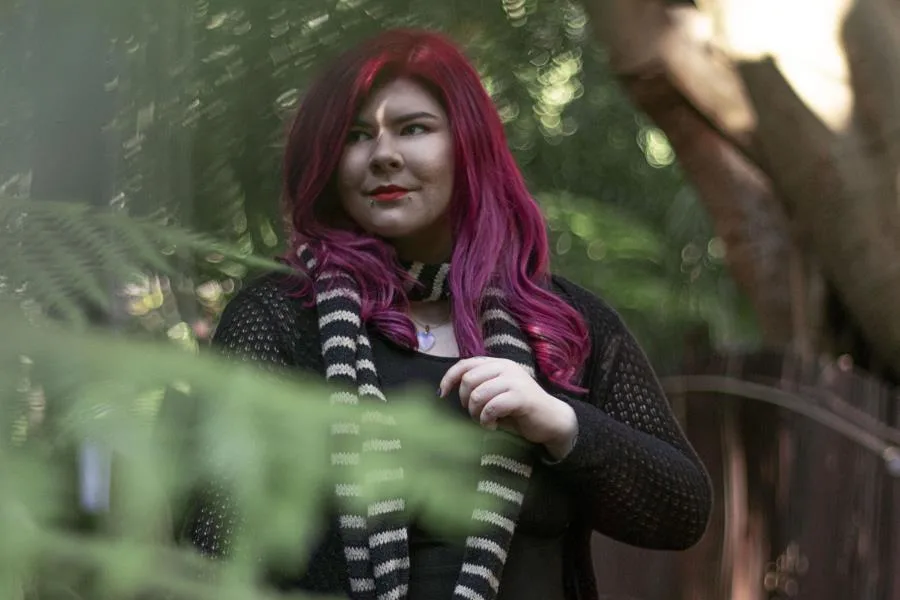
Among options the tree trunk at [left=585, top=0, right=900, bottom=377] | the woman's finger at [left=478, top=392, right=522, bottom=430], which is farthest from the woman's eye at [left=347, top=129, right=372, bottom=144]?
the tree trunk at [left=585, top=0, right=900, bottom=377]

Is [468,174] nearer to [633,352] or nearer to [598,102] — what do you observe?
[633,352]

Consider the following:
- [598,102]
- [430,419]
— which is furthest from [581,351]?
[598,102]

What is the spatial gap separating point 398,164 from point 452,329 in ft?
0.83

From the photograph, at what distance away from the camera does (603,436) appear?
1749mm

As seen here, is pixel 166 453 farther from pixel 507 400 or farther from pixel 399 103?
pixel 399 103

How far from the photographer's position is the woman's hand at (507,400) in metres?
1.52

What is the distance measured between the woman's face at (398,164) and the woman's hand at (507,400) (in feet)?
1.16

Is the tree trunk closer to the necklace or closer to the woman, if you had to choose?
the woman

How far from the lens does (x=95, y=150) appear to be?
32.4 inches

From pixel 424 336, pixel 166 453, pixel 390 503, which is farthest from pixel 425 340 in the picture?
pixel 166 453

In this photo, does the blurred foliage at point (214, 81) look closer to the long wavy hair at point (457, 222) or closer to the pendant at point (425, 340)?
the long wavy hair at point (457, 222)

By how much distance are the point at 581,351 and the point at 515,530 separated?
283 mm

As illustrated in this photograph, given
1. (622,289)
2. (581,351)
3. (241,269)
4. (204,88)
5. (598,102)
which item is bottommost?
(622,289)

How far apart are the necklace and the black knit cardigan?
0.16 metres
